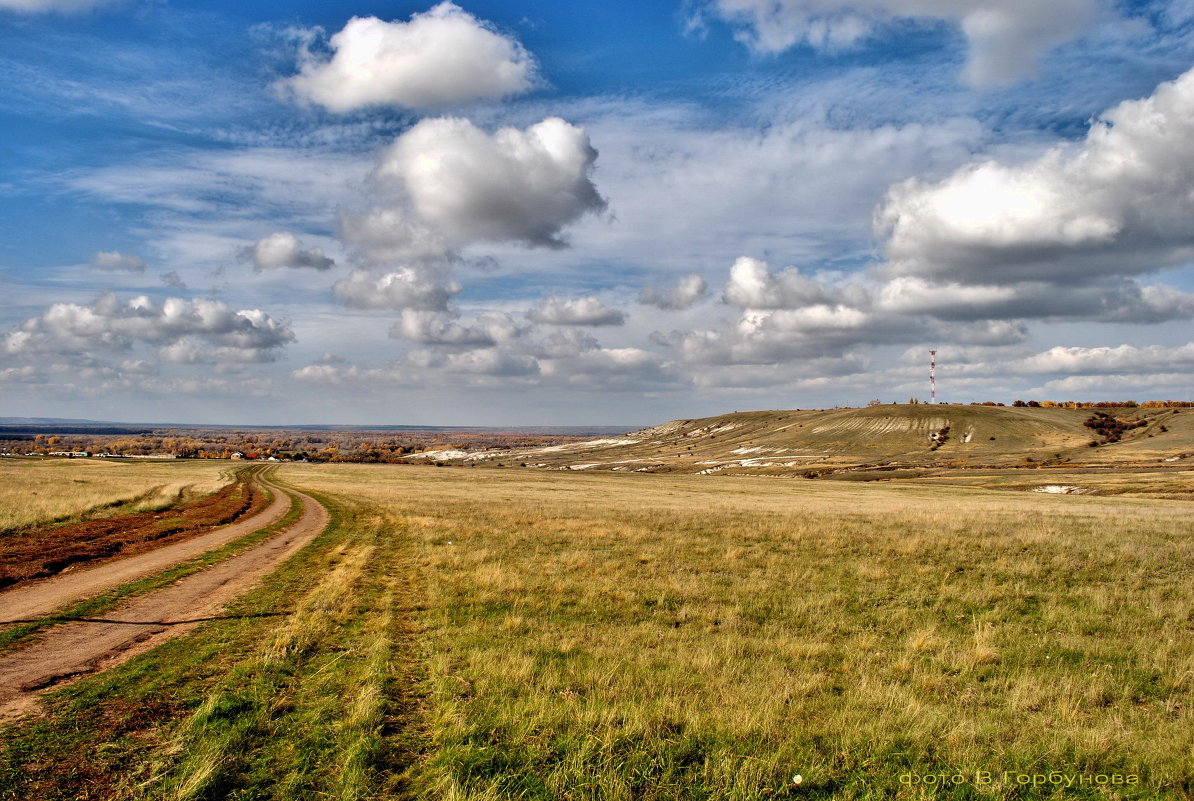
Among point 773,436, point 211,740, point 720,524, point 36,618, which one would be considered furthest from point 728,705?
point 773,436

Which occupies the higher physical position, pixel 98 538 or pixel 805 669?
pixel 805 669

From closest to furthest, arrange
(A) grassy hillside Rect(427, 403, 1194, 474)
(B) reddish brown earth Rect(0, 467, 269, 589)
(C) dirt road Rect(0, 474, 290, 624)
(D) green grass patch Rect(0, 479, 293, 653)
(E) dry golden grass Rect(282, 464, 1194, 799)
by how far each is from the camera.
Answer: (E) dry golden grass Rect(282, 464, 1194, 799) → (D) green grass patch Rect(0, 479, 293, 653) → (C) dirt road Rect(0, 474, 290, 624) → (B) reddish brown earth Rect(0, 467, 269, 589) → (A) grassy hillside Rect(427, 403, 1194, 474)

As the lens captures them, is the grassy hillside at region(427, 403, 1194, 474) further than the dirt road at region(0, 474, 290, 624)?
Yes

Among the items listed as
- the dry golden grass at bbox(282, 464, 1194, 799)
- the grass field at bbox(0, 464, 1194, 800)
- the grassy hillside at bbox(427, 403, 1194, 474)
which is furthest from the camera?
the grassy hillside at bbox(427, 403, 1194, 474)

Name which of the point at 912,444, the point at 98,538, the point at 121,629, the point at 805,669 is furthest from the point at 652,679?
the point at 912,444

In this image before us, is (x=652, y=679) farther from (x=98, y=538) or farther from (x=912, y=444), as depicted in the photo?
(x=912, y=444)

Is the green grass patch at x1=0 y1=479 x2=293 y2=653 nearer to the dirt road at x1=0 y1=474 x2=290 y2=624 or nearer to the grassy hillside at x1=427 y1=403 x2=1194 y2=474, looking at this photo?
the dirt road at x1=0 y1=474 x2=290 y2=624

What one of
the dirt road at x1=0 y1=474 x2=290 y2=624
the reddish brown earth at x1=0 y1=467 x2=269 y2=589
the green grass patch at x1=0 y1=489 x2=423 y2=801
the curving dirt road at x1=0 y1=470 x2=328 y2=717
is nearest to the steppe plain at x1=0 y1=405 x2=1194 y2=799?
the green grass patch at x1=0 y1=489 x2=423 y2=801

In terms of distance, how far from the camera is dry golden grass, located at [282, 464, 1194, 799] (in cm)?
706

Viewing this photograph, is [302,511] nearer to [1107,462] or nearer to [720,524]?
[720,524]

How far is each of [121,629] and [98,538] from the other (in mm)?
16605

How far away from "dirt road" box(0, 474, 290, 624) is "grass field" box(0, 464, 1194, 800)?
14.3ft

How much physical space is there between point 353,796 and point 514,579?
34.7 ft

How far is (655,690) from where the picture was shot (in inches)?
363
